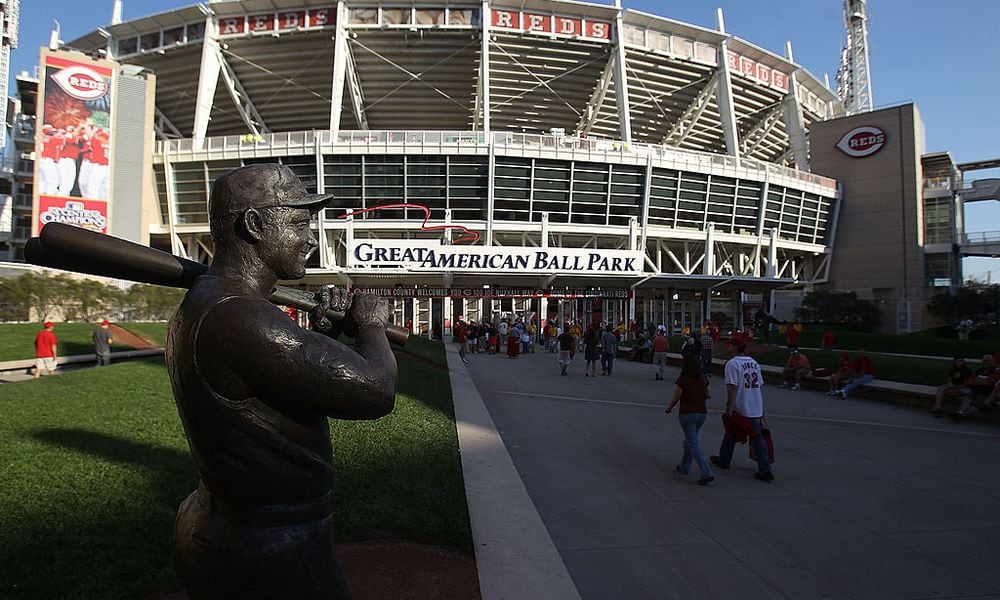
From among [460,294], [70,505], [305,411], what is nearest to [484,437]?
[70,505]

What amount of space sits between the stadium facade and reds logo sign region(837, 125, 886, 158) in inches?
5.7

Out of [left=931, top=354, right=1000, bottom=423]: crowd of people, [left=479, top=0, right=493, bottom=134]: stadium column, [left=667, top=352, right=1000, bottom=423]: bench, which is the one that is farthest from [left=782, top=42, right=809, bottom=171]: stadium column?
[left=931, top=354, right=1000, bottom=423]: crowd of people

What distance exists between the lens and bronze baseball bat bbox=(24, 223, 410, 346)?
1413 mm

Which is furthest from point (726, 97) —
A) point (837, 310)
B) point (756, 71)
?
point (837, 310)

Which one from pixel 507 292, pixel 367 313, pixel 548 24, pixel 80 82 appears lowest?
pixel 367 313

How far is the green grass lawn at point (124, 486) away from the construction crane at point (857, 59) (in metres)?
70.3

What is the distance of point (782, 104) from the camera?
157ft

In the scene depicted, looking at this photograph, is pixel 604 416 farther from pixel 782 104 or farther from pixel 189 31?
pixel 782 104

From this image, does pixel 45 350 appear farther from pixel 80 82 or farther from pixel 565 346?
pixel 80 82

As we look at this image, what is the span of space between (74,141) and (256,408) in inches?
1572

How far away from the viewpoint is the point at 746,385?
21.7 feet

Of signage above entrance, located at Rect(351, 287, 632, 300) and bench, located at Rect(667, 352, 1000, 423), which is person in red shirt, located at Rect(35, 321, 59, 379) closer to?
bench, located at Rect(667, 352, 1000, 423)

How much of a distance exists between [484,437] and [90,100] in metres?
36.9

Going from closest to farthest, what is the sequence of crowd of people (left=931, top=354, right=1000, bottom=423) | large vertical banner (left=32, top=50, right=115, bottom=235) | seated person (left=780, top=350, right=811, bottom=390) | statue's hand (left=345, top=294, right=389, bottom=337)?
1. statue's hand (left=345, top=294, right=389, bottom=337)
2. crowd of people (left=931, top=354, right=1000, bottom=423)
3. seated person (left=780, top=350, right=811, bottom=390)
4. large vertical banner (left=32, top=50, right=115, bottom=235)
